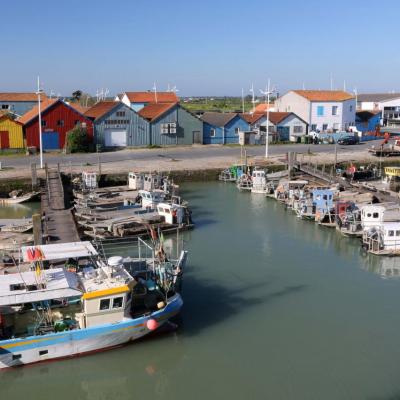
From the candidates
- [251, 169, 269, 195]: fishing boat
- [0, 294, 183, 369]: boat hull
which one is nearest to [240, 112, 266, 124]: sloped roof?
[251, 169, 269, 195]: fishing boat

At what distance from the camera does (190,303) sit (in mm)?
20219

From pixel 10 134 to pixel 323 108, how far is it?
1425 inches

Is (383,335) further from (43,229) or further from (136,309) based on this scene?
(43,229)

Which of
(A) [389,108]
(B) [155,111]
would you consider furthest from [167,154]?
(A) [389,108]

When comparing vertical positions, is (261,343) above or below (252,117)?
below

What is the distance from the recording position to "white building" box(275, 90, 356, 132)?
2506 inches

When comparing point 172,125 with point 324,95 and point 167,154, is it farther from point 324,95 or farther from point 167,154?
point 324,95

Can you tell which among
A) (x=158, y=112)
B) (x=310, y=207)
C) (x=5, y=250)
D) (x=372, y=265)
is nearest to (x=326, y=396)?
(x=372, y=265)

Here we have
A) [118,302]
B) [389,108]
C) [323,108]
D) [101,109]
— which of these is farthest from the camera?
[389,108]

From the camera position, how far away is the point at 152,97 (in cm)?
6981

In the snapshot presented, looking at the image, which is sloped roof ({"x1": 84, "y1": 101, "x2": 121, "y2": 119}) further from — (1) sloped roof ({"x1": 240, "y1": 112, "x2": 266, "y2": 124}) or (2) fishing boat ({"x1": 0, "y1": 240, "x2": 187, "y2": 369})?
(2) fishing boat ({"x1": 0, "y1": 240, "x2": 187, "y2": 369})

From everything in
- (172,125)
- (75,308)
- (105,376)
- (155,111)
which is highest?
(155,111)

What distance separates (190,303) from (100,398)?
578 centimetres

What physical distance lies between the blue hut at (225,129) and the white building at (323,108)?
8969 millimetres
